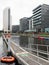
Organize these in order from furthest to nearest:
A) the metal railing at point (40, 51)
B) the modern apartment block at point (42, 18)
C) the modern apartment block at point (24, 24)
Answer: the modern apartment block at point (24, 24) → the modern apartment block at point (42, 18) → the metal railing at point (40, 51)

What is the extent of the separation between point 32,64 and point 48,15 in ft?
266

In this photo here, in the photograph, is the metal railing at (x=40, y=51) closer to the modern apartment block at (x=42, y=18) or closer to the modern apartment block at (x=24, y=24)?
the modern apartment block at (x=42, y=18)

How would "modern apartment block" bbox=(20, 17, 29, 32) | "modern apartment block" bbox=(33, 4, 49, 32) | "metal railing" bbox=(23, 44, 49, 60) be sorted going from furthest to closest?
1. "modern apartment block" bbox=(20, 17, 29, 32)
2. "modern apartment block" bbox=(33, 4, 49, 32)
3. "metal railing" bbox=(23, 44, 49, 60)

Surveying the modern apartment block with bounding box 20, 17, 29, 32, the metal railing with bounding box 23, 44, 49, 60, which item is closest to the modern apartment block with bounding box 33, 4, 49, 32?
the modern apartment block with bounding box 20, 17, 29, 32

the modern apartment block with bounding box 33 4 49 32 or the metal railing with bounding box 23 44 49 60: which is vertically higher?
the modern apartment block with bounding box 33 4 49 32

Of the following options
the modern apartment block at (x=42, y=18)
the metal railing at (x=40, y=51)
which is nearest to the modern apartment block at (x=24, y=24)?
the modern apartment block at (x=42, y=18)

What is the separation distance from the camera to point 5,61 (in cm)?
1181

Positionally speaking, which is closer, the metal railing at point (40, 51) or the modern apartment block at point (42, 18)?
the metal railing at point (40, 51)

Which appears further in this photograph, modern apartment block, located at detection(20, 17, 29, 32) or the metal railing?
modern apartment block, located at detection(20, 17, 29, 32)

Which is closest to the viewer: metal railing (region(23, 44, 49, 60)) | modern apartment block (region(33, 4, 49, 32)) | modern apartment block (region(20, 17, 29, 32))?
metal railing (region(23, 44, 49, 60))

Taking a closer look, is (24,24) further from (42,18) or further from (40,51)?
(40,51)

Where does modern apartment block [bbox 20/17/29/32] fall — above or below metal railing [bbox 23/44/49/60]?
above

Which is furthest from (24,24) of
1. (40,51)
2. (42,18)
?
(40,51)

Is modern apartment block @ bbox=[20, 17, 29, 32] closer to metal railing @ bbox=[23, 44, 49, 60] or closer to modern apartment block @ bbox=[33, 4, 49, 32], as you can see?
modern apartment block @ bbox=[33, 4, 49, 32]
